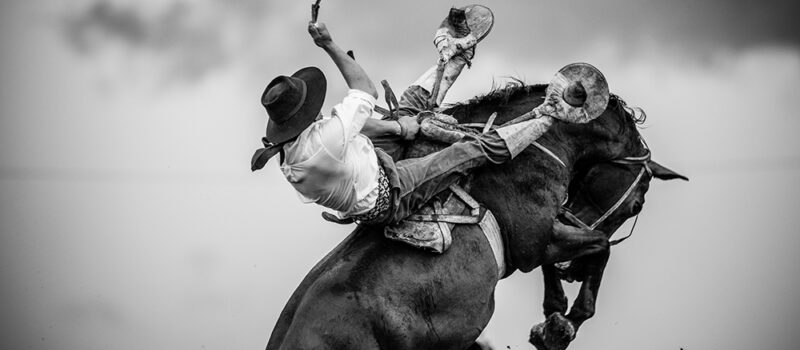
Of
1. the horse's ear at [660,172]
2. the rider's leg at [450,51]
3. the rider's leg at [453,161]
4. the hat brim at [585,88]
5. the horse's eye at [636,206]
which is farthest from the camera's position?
the horse's ear at [660,172]

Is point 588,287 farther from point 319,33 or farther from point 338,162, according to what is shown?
point 319,33

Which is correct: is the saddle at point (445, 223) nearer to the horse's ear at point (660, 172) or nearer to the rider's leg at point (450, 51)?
the rider's leg at point (450, 51)

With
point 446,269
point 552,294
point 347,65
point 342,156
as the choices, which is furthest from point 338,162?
point 552,294

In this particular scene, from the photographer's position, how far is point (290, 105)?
5754 mm

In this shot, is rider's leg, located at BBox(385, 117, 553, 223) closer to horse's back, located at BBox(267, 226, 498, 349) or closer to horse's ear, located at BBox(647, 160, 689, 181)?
horse's back, located at BBox(267, 226, 498, 349)

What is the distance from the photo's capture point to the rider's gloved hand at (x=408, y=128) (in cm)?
661

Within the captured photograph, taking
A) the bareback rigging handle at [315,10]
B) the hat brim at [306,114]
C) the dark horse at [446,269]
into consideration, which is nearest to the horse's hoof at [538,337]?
the dark horse at [446,269]

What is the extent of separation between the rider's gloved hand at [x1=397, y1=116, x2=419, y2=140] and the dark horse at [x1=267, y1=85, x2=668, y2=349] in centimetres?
46

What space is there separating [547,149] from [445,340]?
4.95 feet

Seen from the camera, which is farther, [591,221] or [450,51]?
[591,221]

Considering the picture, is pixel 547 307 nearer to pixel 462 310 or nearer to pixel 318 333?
pixel 462 310

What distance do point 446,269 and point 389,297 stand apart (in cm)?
42

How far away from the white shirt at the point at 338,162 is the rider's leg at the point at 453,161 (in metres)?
0.24

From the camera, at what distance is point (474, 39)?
7.44 m
